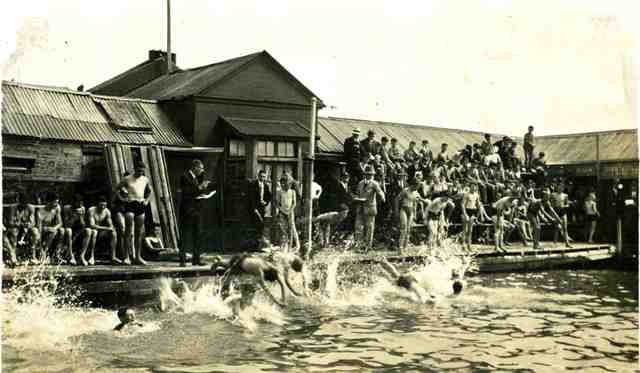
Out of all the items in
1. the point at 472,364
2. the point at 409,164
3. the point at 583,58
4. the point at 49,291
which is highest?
the point at 583,58

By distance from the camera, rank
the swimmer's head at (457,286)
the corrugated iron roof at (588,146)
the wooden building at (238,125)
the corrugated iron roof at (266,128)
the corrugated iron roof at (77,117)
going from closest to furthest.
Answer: the swimmer's head at (457,286)
the corrugated iron roof at (77,117)
the corrugated iron roof at (266,128)
the wooden building at (238,125)
the corrugated iron roof at (588,146)

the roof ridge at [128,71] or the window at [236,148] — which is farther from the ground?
the roof ridge at [128,71]

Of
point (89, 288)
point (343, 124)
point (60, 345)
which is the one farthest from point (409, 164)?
point (60, 345)

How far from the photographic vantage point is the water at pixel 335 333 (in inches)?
312

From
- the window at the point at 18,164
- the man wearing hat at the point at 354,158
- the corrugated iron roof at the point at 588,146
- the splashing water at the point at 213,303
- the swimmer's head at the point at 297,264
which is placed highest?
the corrugated iron roof at the point at 588,146

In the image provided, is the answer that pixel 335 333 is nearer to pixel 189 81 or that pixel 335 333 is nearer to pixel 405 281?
pixel 405 281

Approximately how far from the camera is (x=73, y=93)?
16672mm

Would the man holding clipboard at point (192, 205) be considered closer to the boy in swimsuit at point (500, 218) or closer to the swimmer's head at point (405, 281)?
the swimmer's head at point (405, 281)

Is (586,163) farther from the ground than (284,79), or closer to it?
closer to it

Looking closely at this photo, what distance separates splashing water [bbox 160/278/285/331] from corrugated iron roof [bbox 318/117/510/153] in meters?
9.02

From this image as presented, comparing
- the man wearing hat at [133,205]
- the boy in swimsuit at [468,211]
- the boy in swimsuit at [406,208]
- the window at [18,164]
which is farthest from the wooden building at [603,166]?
the window at [18,164]

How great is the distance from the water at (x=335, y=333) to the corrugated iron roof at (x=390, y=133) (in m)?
8.15

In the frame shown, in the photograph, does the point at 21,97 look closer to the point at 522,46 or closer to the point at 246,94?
the point at 246,94

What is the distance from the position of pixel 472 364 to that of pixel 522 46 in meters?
6.98
